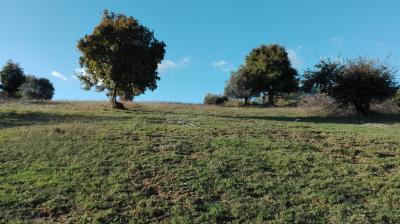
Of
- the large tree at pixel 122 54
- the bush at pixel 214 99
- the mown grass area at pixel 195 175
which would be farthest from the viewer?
the bush at pixel 214 99

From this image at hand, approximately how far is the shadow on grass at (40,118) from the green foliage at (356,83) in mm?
16808

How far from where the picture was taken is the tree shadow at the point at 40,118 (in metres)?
25.1

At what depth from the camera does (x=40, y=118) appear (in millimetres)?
27266

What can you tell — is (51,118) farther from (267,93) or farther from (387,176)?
(267,93)

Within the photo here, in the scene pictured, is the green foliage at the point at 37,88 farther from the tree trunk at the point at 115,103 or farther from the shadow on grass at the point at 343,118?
the shadow on grass at the point at 343,118

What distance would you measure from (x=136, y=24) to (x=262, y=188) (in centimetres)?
2510

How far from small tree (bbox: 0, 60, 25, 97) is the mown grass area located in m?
40.5

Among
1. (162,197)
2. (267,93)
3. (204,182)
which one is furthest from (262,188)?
(267,93)

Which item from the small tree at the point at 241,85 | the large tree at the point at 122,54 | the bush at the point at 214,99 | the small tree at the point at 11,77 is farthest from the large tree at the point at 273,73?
the small tree at the point at 11,77

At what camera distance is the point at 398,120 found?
3203cm

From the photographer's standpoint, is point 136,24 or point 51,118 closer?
point 51,118

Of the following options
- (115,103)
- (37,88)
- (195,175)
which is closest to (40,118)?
(115,103)

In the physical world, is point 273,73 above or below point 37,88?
above

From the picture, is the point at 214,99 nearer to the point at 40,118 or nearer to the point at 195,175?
the point at 40,118
